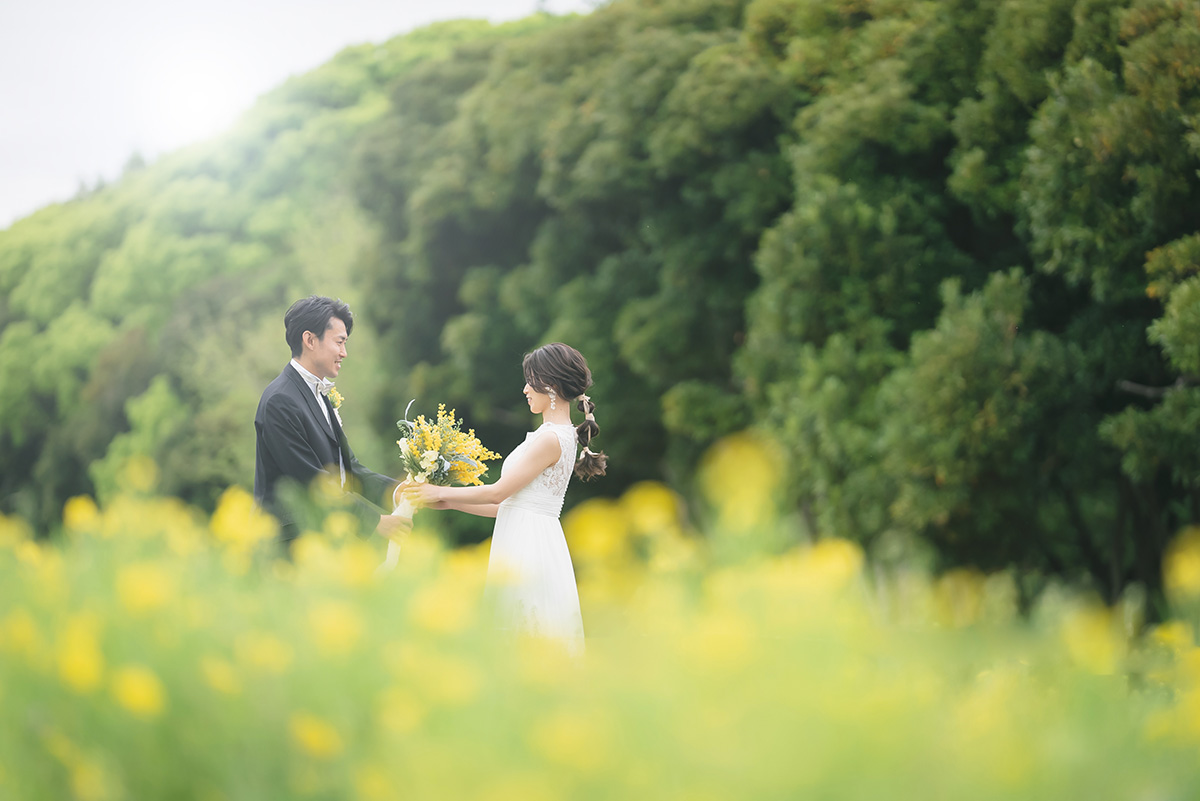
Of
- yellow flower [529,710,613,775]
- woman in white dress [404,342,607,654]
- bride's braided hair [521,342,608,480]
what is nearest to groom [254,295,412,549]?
woman in white dress [404,342,607,654]

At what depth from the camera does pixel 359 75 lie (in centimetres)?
4147

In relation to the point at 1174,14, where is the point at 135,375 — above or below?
below

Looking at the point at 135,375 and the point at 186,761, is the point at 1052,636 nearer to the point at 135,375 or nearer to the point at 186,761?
the point at 186,761

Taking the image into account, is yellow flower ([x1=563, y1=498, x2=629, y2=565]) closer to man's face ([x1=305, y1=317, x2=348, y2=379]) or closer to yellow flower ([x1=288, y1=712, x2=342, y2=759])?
yellow flower ([x1=288, y1=712, x2=342, y2=759])

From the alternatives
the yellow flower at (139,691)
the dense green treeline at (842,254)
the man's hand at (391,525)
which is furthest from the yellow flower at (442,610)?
the man's hand at (391,525)

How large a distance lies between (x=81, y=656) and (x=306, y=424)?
231 cm

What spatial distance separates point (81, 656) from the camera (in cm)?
233

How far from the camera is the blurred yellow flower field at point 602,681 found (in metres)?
1.95

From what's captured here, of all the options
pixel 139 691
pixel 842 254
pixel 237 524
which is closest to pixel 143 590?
pixel 139 691

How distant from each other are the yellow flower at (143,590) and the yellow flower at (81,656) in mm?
99

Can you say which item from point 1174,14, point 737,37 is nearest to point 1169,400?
point 1174,14

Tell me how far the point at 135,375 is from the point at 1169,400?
31419 millimetres

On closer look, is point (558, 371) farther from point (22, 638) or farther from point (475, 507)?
point (22, 638)

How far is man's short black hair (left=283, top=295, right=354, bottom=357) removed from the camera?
4828 mm
